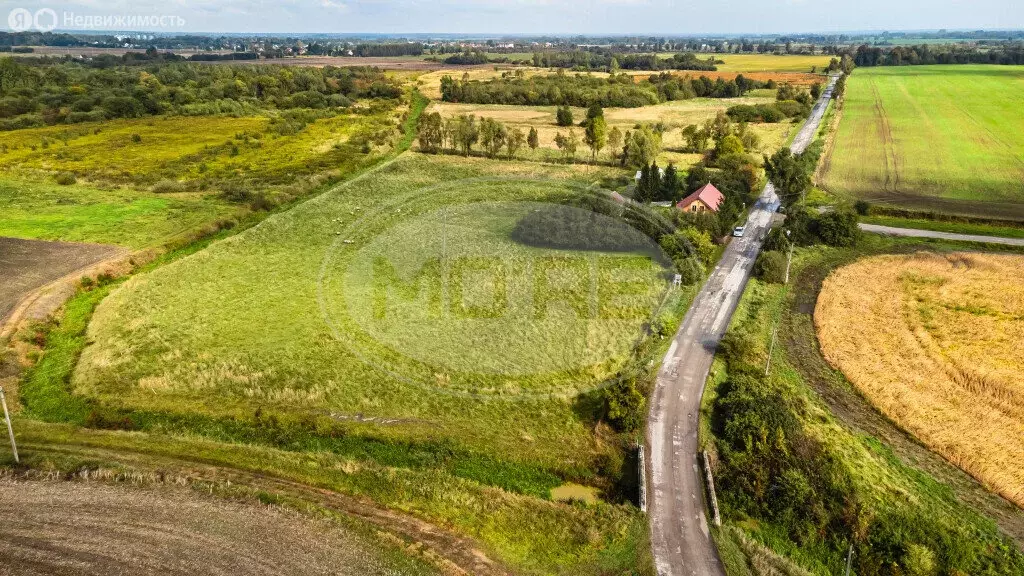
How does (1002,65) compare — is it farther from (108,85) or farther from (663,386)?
(108,85)

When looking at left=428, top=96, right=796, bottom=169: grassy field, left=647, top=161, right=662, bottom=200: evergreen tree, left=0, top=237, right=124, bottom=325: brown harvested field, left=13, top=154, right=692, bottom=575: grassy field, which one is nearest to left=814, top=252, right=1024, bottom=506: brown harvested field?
left=13, top=154, right=692, bottom=575: grassy field

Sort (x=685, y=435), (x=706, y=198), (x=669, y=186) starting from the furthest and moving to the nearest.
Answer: (x=669, y=186)
(x=706, y=198)
(x=685, y=435)

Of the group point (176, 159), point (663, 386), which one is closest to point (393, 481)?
point (663, 386)

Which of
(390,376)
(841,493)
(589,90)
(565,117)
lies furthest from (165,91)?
(841,493)

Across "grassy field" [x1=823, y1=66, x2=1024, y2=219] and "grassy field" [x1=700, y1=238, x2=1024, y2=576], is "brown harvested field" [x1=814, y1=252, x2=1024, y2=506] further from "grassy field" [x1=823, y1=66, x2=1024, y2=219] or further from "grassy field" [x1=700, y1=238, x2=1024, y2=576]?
"grassy field" [x1=823, y1=66, x2=1024, y2=219]

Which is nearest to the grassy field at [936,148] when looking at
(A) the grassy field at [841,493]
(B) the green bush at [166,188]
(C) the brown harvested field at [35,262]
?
(A) the grassy field at [841,493]

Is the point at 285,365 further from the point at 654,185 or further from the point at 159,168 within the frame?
the point at 159,168
